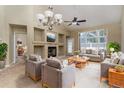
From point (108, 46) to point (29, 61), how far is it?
342cm

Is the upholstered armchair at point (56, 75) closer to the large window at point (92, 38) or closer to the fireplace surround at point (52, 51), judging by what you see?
the fireplace surround at point (52, 51)

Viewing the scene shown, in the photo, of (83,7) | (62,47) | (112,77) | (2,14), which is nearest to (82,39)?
(62,47)

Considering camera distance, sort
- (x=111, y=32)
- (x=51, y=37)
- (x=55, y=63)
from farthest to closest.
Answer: (x=111, y=32) → (x=51, y=37) → (x=55, y=63)

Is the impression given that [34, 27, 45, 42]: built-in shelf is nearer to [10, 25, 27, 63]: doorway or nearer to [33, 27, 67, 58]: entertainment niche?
[33, 27, 67, 58]: entertainment niche

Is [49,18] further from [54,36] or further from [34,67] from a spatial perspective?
[34,67]

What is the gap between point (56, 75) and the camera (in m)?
2.57

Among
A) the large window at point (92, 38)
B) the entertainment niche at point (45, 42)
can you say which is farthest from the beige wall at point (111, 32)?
the entertainment niche at point (45, 42)

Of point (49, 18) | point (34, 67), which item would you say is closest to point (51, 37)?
point (49, 18)

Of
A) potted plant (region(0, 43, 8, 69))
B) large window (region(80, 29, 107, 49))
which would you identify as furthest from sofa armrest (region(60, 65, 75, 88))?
potted plant (region(0, 43, 8, 69))

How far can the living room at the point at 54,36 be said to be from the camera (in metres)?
3.53

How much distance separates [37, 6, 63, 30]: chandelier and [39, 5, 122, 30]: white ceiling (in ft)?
0.54

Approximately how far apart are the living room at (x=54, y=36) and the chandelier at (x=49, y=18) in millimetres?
35

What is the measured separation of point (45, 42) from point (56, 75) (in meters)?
2.09

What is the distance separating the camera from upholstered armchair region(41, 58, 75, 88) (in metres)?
2.55
